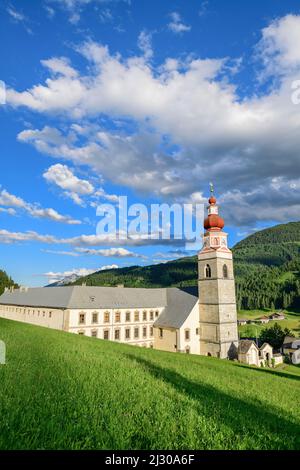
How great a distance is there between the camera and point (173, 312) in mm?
50062

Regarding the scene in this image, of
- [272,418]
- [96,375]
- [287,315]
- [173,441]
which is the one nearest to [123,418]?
[173,441]

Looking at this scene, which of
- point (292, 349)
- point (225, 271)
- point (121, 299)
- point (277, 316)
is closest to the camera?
point (225, 271)

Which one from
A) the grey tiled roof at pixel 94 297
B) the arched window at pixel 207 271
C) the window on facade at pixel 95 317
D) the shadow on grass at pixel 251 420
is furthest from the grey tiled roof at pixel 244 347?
the shadow on grass at pixel 251 420

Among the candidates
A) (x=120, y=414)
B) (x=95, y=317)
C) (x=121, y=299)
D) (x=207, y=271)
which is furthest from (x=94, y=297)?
(x=120, y=414)

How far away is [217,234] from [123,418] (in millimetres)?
40973

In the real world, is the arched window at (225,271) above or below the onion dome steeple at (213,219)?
below

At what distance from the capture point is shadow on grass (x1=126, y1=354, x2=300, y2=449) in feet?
20.1

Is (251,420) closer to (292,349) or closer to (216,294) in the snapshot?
(216,294)

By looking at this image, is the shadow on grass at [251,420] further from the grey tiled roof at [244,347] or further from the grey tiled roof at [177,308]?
the grey tiled roof at [177,308]

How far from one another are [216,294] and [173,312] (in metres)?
9.71

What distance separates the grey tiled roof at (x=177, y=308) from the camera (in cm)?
4634

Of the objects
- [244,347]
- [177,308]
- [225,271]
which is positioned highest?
[225,271]

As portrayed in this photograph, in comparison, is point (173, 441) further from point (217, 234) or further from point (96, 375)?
point (217, 234)

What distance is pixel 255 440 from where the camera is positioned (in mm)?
6023
